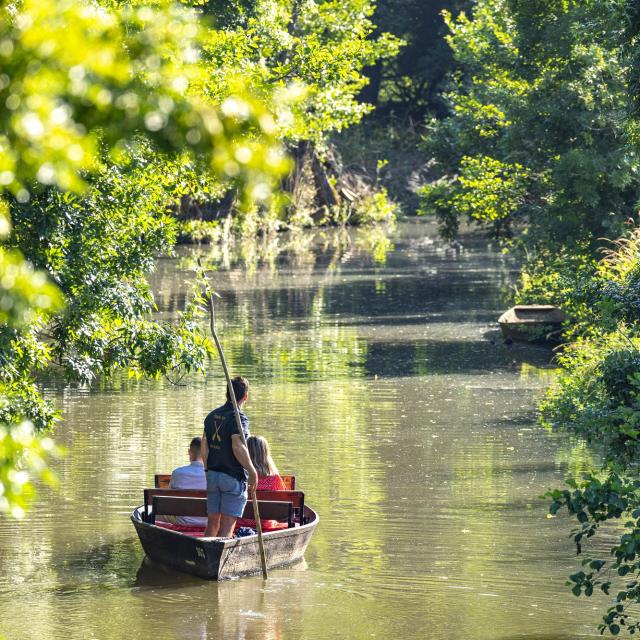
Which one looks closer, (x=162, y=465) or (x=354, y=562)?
(x=354, y=562)

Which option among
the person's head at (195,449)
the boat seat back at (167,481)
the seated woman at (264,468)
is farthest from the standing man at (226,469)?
the boat seat back at (167,481)

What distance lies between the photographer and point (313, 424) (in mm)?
22203

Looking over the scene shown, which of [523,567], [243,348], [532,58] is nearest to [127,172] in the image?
[523,567]

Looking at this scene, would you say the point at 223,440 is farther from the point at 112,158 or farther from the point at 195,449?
the point at 112,158

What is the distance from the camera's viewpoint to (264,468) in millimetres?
14531

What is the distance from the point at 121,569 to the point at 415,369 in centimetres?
1459

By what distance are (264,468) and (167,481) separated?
5.33 feet

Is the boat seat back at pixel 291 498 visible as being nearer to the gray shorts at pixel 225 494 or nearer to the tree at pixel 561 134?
the gray shorts at pixel 225 494

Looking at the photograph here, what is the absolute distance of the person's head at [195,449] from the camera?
1454cm

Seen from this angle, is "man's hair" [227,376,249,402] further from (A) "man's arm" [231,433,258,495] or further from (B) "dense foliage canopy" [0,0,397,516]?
(B) "dense foliage canopy" [0,0,397,516]

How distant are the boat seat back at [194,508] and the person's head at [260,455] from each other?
1.60 feet

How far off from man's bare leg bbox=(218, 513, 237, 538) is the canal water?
477mm

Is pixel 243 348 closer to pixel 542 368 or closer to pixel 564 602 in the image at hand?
pixel 542 368

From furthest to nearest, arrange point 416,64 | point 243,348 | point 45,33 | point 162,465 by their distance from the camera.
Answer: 1. point 416,64
2. point 243,348
3. point 162,465
4. point 45,33
